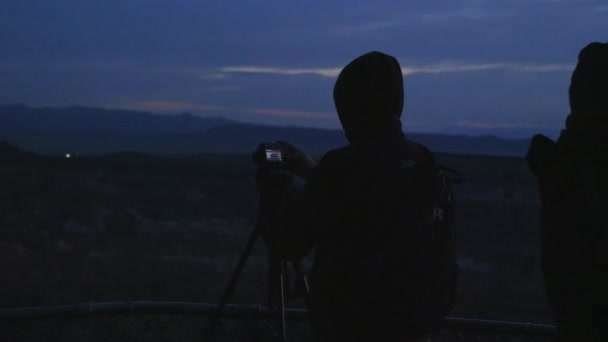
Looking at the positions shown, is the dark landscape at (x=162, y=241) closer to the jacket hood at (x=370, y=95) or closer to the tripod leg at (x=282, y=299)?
the tripod leg at (x=282, y=299)

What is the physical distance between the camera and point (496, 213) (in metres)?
25.0

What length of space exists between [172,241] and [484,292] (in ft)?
23.1

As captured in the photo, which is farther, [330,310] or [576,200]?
[330,310]

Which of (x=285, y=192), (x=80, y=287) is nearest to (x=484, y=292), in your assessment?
(x=80, y=287)

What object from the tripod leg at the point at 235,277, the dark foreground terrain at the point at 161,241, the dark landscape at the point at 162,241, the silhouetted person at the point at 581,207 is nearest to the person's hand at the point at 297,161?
the tripod leg at the point at 235,277

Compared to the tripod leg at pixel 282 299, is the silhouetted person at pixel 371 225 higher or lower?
higher

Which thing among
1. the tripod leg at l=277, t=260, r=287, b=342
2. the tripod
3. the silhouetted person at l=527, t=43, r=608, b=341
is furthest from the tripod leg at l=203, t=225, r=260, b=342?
the silhouetted person at l=527, t=43, r=608, b=341

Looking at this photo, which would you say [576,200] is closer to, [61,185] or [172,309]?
[172,309]

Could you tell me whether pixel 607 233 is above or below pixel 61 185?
above

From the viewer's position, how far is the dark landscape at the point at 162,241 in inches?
464

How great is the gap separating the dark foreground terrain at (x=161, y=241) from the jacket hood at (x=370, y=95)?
5.72m

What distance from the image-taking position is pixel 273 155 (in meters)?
2.86

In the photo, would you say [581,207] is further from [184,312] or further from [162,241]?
[162,241]

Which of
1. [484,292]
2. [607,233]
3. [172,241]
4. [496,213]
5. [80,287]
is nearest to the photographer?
[607,233]
